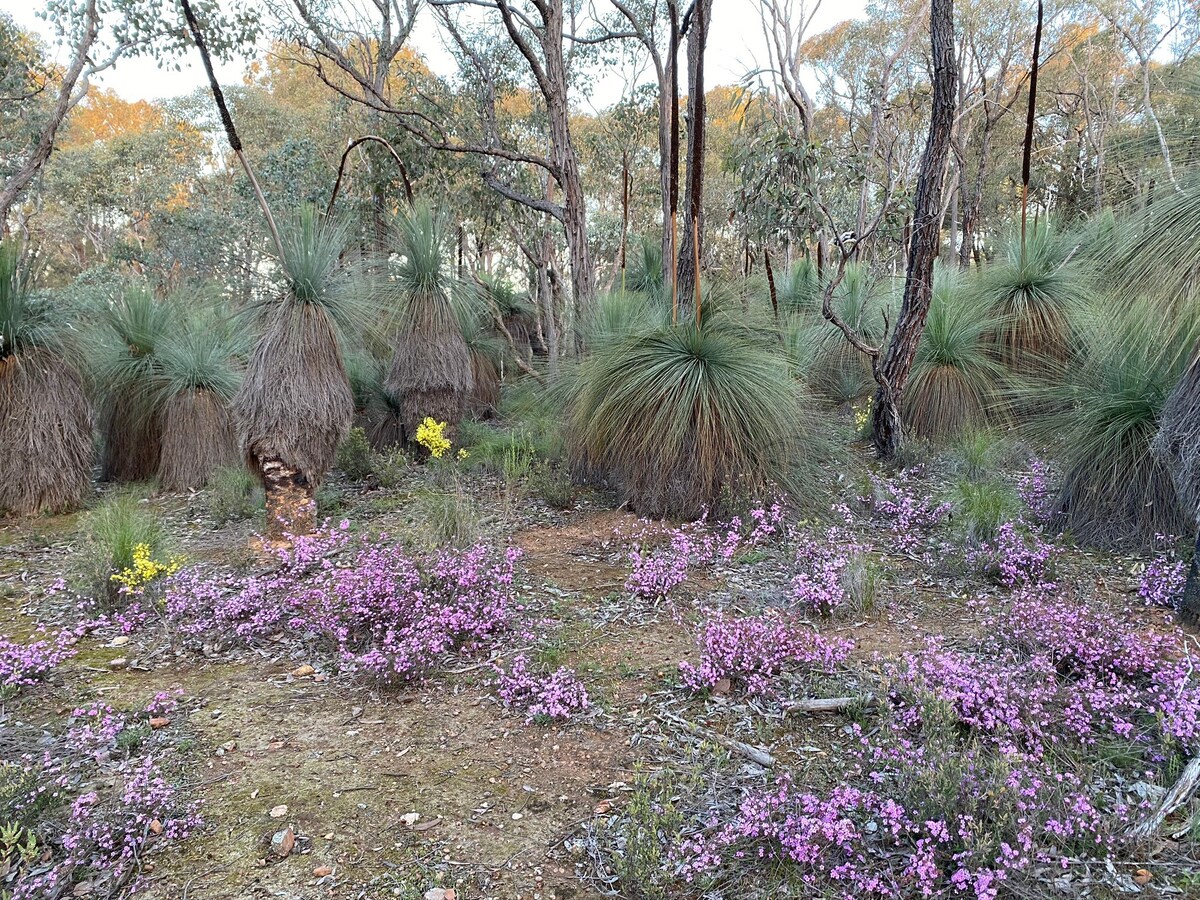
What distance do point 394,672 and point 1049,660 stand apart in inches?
97.2

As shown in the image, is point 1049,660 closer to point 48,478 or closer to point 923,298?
point 923,298

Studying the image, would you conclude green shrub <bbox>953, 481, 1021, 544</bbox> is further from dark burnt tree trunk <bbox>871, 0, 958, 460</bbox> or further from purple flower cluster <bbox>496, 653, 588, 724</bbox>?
purple flower cluster <bbox>496, 653, 588, 724</bbox>

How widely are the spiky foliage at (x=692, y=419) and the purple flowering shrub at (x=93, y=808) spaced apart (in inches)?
119

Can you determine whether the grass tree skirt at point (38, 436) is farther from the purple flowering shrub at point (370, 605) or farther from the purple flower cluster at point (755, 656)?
the purple flower cluster at point (755, 656)

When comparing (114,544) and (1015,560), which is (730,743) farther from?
(114,544)

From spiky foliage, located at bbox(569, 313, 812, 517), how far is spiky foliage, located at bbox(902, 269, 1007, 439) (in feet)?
6.63

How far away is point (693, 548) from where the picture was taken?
4.14m

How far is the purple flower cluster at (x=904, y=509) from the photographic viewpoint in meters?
4.32

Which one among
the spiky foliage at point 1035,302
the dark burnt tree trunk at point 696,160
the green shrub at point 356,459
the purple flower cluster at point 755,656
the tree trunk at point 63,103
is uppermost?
the tree trunk at point 63,103

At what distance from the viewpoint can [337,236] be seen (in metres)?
4.57

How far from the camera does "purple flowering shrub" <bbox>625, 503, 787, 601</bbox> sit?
3652mm

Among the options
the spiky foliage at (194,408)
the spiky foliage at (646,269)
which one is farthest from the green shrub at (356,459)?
the spiky foliage at (646,269)

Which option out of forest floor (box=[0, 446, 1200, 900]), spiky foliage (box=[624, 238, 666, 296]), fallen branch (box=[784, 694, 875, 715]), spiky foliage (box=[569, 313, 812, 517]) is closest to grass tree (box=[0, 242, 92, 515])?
forest floor (box=[0, 446, 1200, 900])

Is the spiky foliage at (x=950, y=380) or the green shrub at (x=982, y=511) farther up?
the spiky foliage at (x=950, y=380)
